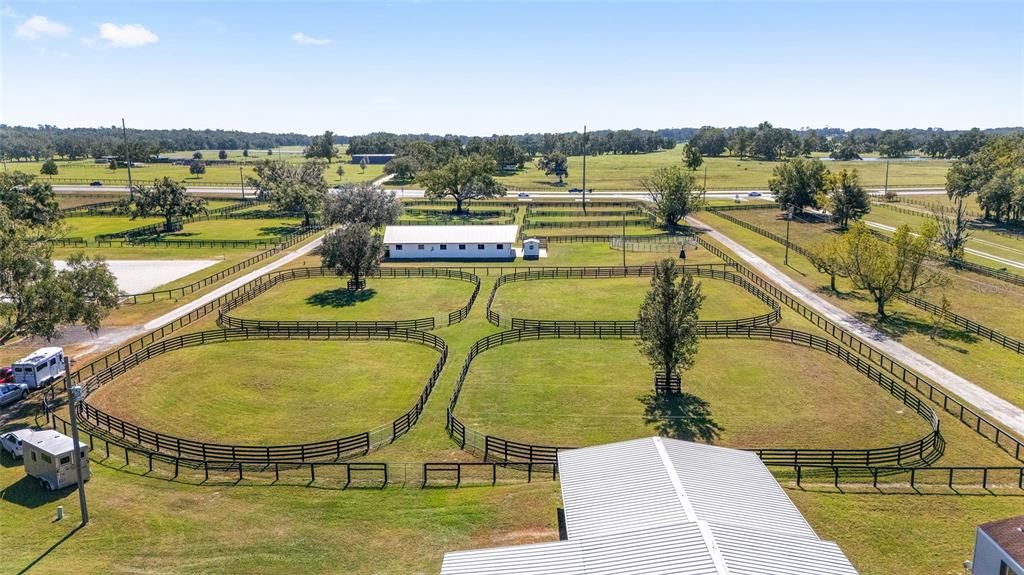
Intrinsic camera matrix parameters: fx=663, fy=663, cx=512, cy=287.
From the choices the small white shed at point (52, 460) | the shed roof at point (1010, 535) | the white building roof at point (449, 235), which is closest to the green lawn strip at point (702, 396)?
→ the shed roof at point (1010, 535)

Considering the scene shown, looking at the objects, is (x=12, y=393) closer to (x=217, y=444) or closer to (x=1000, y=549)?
(x=217, y=444)

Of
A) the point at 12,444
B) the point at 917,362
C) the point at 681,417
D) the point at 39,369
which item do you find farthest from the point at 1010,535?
the point at 39,369

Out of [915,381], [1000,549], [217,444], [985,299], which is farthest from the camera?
[985,299]

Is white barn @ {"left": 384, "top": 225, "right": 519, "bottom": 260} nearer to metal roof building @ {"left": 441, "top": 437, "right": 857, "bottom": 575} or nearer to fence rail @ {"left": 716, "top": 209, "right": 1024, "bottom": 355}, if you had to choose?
fence rail @ {"left": 716, "top": 209, "right": 1024, "bottom": 355}

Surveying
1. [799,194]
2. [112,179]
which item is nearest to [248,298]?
[799,194]

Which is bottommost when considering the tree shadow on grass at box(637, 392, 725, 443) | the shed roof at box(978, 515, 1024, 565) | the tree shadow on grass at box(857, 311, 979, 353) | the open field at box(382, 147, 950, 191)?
the tree shadow on grass at box(637, 392, 725, 443)

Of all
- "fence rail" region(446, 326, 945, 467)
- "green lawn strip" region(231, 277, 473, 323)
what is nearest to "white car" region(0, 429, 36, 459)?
"fence rail" region(446, 326, 945, 467)
